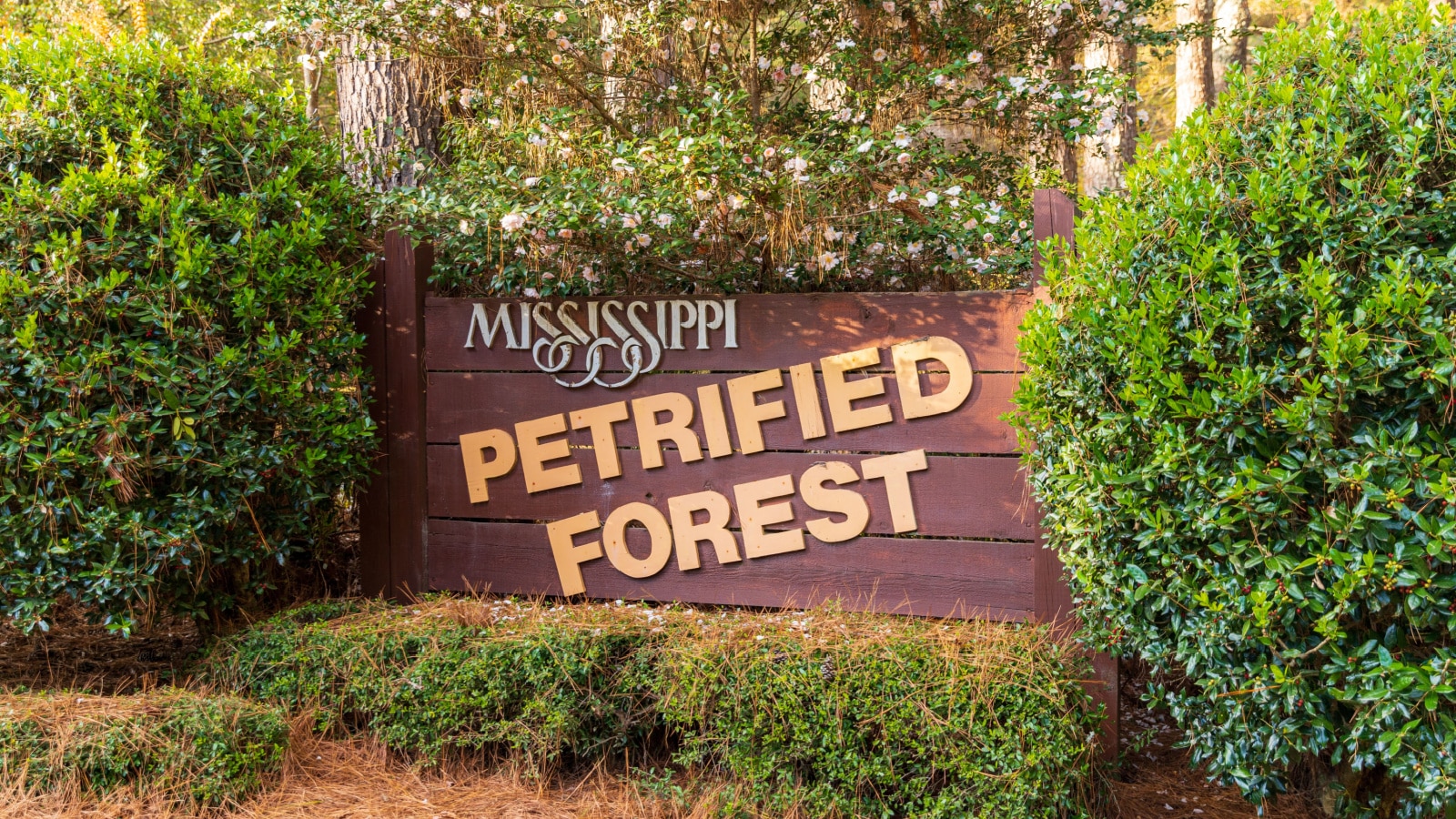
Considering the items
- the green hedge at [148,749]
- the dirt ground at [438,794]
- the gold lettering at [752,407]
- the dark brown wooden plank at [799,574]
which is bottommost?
the dirt ground at [438,794]

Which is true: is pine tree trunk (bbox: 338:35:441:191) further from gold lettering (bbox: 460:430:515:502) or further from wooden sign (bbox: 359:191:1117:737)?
gold lettering (bbox: 460:430:515:502)

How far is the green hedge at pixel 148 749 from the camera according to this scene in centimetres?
285

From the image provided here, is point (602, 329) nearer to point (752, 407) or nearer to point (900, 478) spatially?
point (752, 407)

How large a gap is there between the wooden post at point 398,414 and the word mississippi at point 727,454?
24cm

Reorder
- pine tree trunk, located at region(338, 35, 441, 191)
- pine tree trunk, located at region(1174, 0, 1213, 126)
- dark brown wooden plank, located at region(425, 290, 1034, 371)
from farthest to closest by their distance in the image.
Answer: pine tree trunk, located at region(1174, 0, 1213, 126) < pine tree trunk, located at region(338, 35, 441, 191) < dark brown wooden plank, located at region(425, 290, 1034, 371)

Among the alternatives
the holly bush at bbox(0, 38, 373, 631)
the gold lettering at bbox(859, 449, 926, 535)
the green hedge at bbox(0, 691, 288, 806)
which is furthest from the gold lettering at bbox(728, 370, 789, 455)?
the green hedge at bbox(0, 691, 288, 806)

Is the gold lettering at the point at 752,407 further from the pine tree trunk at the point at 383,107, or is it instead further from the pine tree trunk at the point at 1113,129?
the pine tree trunk at the point at 383,107

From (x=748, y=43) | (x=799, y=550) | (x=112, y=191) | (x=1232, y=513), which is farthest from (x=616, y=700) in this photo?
(x=748, y=43)

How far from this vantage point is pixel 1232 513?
2254mm

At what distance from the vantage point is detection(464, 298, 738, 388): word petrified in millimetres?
3531

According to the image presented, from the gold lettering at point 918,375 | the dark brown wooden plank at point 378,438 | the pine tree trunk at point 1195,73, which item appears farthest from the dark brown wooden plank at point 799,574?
the pine tree trunk at point 1195,73

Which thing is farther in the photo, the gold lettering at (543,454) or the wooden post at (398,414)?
the wooden post at (398,414)

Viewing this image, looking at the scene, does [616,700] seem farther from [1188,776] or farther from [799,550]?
[1188,776]

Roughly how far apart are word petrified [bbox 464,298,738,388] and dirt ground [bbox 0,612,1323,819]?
140 cm
